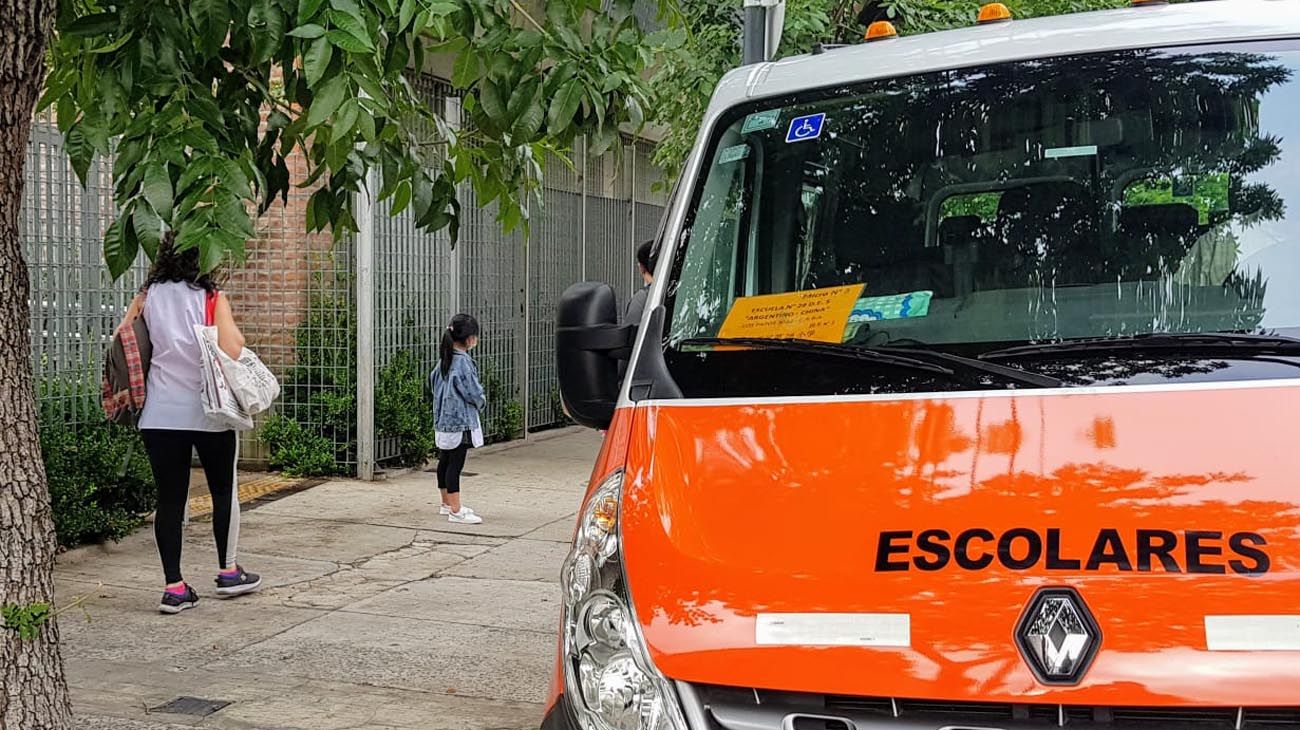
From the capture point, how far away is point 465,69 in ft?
13.6

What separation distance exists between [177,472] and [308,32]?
4491 mm

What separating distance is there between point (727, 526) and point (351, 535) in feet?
23.2

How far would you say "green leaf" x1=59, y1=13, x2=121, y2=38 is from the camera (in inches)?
152

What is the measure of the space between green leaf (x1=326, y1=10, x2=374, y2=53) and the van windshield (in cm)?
107

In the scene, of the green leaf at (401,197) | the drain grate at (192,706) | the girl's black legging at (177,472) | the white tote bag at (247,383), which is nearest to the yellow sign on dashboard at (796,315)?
the green leaf at (401,197)

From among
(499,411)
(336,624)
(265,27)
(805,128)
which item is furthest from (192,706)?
(499,411)

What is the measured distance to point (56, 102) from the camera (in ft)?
14.9

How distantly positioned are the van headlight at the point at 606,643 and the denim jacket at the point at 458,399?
678 centimetres

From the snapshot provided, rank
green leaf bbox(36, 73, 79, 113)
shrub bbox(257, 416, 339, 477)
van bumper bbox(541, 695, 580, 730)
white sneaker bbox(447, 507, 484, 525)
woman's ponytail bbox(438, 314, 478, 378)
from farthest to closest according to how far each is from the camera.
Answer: shrub bbox(257, 416, 339, 477) < white sneaker bbox(447, 507, 484, 525) < woman's ponytail bbox(438, 314, 478, 378) < green leaf bbox(36, 73, 79, 113) < van bumper bbox(541, 695, 580, 730)

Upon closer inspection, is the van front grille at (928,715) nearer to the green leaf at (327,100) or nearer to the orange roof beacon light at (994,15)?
the green leaf at (327,100)

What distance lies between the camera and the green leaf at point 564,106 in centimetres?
417

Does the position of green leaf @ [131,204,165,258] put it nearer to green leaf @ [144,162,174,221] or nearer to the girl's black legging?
green leaf @ [144,162,174,221]

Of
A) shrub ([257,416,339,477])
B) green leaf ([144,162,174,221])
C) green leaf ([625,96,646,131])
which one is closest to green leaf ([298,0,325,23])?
green leaf ([144,162,174,221])

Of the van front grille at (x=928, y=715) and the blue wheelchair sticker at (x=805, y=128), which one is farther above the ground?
the blue wheelchair sticker at (x=805, y=128)
